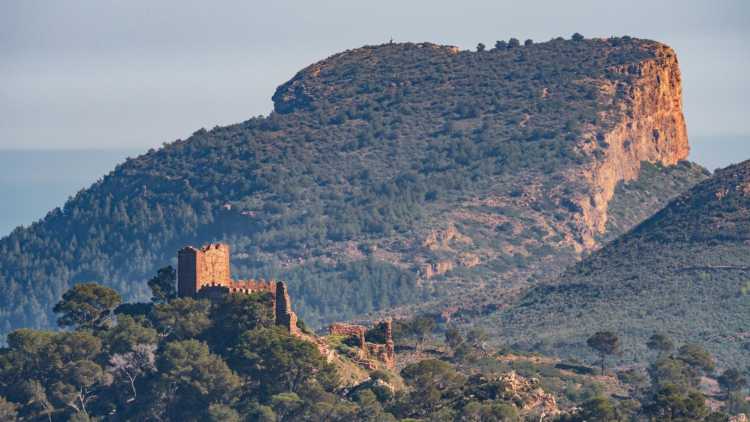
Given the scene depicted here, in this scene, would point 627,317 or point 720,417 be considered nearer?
point 720,417

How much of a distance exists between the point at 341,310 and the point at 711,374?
181 feet

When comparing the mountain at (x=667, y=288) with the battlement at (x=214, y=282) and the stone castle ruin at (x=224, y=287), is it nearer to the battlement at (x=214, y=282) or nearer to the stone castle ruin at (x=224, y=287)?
the stone castle ruin at (x=224, y=287)

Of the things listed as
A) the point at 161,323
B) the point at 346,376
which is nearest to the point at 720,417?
the point at 346,376

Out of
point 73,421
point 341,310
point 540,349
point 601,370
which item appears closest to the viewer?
point 73,421

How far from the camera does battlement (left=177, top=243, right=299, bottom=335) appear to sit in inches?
4887

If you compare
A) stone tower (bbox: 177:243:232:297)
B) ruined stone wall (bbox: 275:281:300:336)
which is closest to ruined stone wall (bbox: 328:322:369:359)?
ruined stone wall (bbox: 275:281:300:336)

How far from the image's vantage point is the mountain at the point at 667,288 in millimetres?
159750

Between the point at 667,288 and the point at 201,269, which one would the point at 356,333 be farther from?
the point at 667,288

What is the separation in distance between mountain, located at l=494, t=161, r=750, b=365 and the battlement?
3341 centimetres

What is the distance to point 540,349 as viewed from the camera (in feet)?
515

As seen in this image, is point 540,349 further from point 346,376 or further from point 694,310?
point 346,376

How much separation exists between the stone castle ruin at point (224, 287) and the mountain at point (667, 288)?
29870 mm

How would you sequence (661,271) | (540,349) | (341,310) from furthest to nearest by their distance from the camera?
1. (341,310)
2. (661,271)
3. (540,349)

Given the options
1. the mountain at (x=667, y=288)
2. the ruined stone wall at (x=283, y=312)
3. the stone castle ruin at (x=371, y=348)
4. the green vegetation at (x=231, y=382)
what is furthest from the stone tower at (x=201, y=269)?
the mountain at (x=667, y=288)
